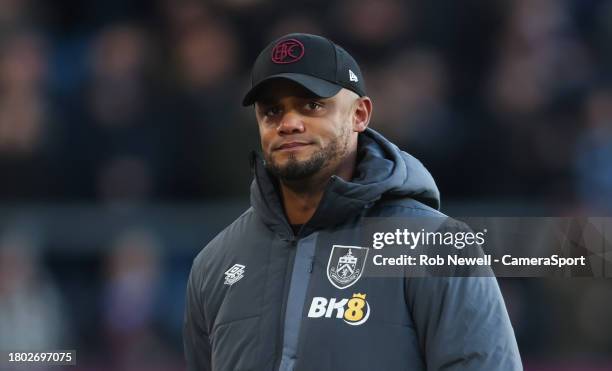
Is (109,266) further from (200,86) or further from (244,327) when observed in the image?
(244,327)

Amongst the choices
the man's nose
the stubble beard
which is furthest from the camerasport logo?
the man's nose

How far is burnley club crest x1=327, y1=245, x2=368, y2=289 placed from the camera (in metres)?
3.22

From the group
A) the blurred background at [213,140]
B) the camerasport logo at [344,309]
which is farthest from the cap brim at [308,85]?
the blurred background at [213,140]

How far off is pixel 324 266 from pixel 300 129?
37cm

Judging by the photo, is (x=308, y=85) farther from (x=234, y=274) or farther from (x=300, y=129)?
(x=234, y=274)

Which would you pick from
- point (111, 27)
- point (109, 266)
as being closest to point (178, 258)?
point (109, 266)

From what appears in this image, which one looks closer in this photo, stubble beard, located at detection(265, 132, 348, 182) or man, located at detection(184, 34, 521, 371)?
man, located at detection(184, 34, 521, 371)

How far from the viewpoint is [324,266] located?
10.7 feet

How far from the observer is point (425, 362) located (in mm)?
3123

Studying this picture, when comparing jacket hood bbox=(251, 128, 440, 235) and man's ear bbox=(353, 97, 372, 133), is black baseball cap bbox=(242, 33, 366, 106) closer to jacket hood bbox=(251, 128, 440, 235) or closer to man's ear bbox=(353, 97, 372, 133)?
man's ear bbox=(353, 97, 372, 133)

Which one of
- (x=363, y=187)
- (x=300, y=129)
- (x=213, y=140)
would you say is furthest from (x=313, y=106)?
(x=213, y=140)

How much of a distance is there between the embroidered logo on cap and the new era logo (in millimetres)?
566

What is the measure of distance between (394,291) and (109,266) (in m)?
4.29

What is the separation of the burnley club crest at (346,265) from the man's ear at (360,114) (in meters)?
0.36
